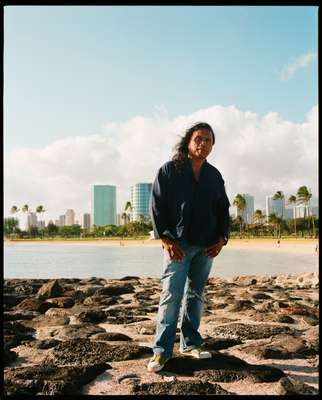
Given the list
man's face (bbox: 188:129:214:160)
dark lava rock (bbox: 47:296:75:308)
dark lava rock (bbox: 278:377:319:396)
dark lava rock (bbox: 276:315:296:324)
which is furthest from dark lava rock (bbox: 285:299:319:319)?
dark lava rock (bbox: 47:296:75:308)

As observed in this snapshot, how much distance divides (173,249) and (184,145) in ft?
2.85

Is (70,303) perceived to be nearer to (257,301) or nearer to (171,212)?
(257,301)

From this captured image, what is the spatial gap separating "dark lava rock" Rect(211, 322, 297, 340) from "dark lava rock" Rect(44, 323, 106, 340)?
1.27m

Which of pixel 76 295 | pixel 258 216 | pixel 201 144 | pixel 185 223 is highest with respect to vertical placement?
pixel 201 144

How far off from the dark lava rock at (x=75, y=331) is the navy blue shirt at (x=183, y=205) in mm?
1718

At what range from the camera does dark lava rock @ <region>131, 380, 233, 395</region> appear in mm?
2881

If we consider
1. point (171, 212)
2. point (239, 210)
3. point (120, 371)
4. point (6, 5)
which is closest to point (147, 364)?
point (120, 371)

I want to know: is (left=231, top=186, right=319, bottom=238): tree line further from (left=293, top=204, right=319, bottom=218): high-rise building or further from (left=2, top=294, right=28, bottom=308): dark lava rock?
(left=2, top=294, right=28, bottom=308): dark lava rock

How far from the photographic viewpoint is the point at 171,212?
136 inches

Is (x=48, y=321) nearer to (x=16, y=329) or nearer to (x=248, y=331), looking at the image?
(x=16, y=329)

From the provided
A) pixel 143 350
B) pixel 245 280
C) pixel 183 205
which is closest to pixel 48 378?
pixel 143 350

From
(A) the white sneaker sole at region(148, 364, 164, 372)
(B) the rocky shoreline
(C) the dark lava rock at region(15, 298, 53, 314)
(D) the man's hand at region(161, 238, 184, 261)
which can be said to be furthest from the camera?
(C) the dark lava rock at region(15, 298, 53, 314)

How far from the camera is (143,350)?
380 cm

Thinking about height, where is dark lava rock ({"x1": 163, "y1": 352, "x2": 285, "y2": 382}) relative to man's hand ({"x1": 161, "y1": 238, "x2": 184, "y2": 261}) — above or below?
below
